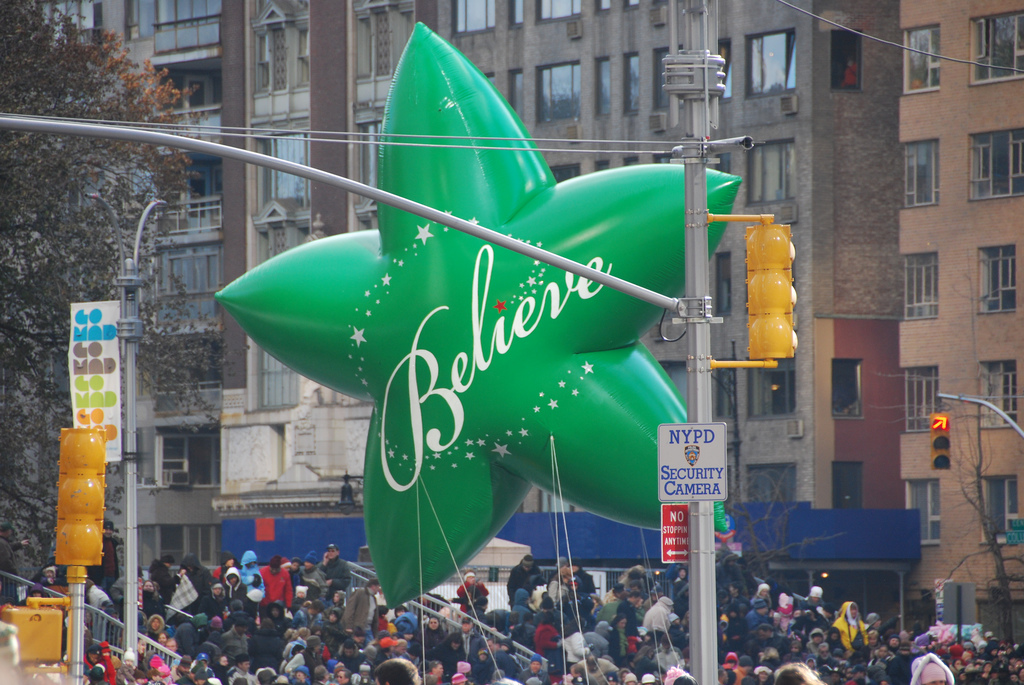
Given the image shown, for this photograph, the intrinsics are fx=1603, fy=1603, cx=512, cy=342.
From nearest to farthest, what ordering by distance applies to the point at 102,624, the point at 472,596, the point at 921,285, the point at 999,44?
the point at 102,624
the point at 472,596
the point at 999,44
the point at 921,285

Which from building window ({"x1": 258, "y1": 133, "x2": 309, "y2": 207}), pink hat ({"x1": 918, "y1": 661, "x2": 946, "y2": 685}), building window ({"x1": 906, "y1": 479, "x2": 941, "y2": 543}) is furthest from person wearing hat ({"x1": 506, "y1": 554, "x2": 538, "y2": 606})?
building window ({"x1": 258, "y1": 133, "x2": 309, "y2": 207})

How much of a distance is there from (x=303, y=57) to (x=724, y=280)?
1752 centimetres

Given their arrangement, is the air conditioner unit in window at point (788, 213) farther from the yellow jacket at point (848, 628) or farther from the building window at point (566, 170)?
the yellow jacket at point (848, 628)

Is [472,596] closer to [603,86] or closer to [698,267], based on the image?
[698,267]

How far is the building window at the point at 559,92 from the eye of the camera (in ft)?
171

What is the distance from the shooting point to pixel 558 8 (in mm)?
52250

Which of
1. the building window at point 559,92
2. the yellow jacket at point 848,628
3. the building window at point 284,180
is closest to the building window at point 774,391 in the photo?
the building window at point 559,92

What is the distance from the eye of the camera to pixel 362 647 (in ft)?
68.6

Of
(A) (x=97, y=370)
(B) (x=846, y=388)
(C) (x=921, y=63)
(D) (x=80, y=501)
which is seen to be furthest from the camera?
(B) (x=846, y=388)

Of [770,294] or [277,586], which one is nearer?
[770,294]

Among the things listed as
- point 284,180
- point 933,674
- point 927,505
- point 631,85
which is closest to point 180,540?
point 284,180

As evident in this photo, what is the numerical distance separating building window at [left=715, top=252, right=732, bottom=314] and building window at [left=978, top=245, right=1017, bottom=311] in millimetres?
7933

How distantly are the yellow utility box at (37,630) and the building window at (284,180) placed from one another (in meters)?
39.9

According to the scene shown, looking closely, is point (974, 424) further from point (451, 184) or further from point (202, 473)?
point (451, 184)
